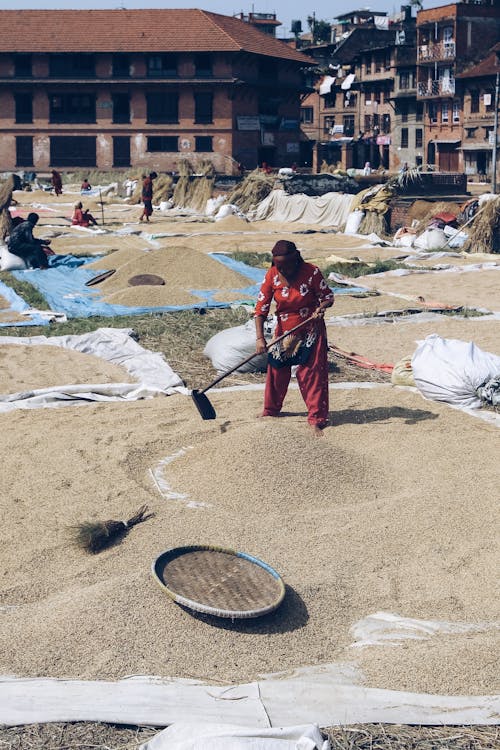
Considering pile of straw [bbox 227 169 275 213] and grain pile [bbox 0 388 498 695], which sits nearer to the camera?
grain pile [bbox 0 388 498 695]

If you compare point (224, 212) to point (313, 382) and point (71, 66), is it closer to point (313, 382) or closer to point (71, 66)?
point (313, 382)

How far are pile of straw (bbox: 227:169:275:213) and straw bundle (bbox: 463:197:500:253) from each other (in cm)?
1052

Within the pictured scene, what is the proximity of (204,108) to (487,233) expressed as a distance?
2943 cm

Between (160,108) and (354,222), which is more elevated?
(160,108)

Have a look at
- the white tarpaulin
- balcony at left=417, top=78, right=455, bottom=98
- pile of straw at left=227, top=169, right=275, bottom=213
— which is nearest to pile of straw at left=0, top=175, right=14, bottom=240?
the white tarpaulin

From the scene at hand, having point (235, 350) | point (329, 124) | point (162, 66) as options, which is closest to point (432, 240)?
point (235, 350)

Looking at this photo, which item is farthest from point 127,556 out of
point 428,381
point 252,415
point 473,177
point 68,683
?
point 473,177

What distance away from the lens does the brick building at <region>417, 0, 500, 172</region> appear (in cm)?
5416

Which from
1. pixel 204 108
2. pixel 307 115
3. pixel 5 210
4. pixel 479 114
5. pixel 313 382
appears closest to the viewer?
pixel 313 382

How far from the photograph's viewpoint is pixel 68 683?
3.63 meters

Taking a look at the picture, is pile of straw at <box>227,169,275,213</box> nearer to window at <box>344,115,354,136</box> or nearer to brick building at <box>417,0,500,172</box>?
brick building at <box>417,0,500,172</box>

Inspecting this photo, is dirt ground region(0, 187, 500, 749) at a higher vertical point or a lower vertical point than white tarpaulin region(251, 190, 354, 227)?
lower

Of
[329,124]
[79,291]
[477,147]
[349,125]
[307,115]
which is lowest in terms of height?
[79,291]

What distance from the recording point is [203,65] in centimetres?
4547
